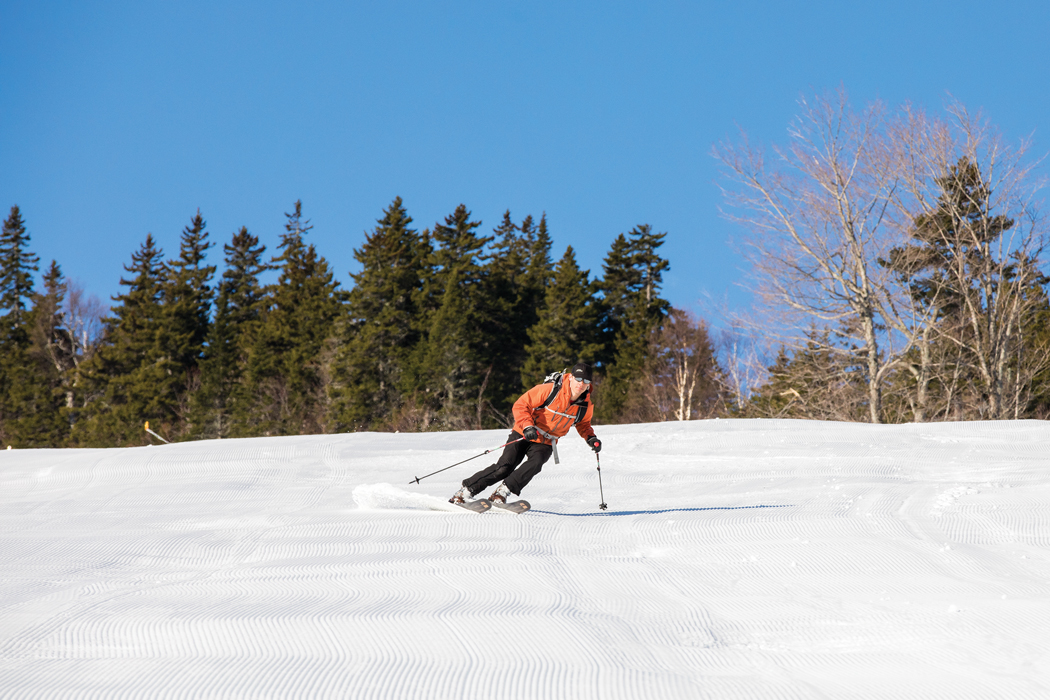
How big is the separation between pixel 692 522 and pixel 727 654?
8.91 feet

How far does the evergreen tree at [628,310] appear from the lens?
3807 cm

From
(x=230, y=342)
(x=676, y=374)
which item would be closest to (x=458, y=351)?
(x=676, y=374)

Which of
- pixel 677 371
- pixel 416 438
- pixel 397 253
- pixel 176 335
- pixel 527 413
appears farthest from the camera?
pixel 176 335

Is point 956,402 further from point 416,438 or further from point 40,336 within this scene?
point 40,336

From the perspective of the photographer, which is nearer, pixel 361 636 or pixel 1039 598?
pixel 361 636

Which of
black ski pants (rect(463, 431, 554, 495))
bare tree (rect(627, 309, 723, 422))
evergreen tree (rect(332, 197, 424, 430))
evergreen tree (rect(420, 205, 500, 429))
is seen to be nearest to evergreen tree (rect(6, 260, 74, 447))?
evergreen tree (rect(332, 197, 424, 430))

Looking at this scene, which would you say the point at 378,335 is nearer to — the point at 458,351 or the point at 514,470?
the point at 458,351

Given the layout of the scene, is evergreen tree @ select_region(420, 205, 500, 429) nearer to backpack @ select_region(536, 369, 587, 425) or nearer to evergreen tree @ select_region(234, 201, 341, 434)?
evergreen tree @ select_region(234, 201, 341, 434)

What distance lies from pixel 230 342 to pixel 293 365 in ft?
24.4

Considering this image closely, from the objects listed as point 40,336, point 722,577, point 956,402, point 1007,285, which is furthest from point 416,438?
point 40,336

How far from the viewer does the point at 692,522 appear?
562 centimetres

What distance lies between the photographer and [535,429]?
624 centimetres

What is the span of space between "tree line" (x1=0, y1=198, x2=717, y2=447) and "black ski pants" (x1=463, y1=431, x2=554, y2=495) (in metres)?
27.0

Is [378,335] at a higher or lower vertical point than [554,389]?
higher
